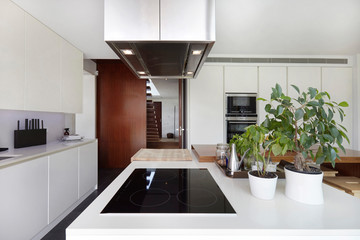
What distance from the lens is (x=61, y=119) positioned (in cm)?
290

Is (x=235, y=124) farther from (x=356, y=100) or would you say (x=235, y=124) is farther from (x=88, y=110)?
(x=88, y=110)

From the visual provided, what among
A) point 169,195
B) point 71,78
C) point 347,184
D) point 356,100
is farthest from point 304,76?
point 71,78

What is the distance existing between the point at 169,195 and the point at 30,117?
2377 millimetres

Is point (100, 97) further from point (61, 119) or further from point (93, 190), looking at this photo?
point (93, 190)

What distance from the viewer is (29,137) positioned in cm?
210

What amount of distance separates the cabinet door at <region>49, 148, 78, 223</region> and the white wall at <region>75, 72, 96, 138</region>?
5.26 feet

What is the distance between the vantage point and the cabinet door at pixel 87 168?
8.24ft

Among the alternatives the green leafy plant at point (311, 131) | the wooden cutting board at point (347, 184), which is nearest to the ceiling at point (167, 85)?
the wooden cutting board at point (347, 184)

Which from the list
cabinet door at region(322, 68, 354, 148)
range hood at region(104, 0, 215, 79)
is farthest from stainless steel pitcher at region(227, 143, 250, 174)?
cabinet door at region(322, 68, 354, 148)

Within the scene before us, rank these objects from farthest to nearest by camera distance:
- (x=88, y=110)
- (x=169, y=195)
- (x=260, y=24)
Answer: (x=88, y=110), (x=260, y=24), (x=169, y=195)

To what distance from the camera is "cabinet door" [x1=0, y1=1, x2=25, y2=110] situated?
5.15 ft

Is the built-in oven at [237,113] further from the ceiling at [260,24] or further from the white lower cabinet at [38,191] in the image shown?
the white lower cabinet at [38,191]

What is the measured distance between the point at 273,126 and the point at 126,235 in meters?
0.79

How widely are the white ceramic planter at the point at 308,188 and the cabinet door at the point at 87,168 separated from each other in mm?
2584
